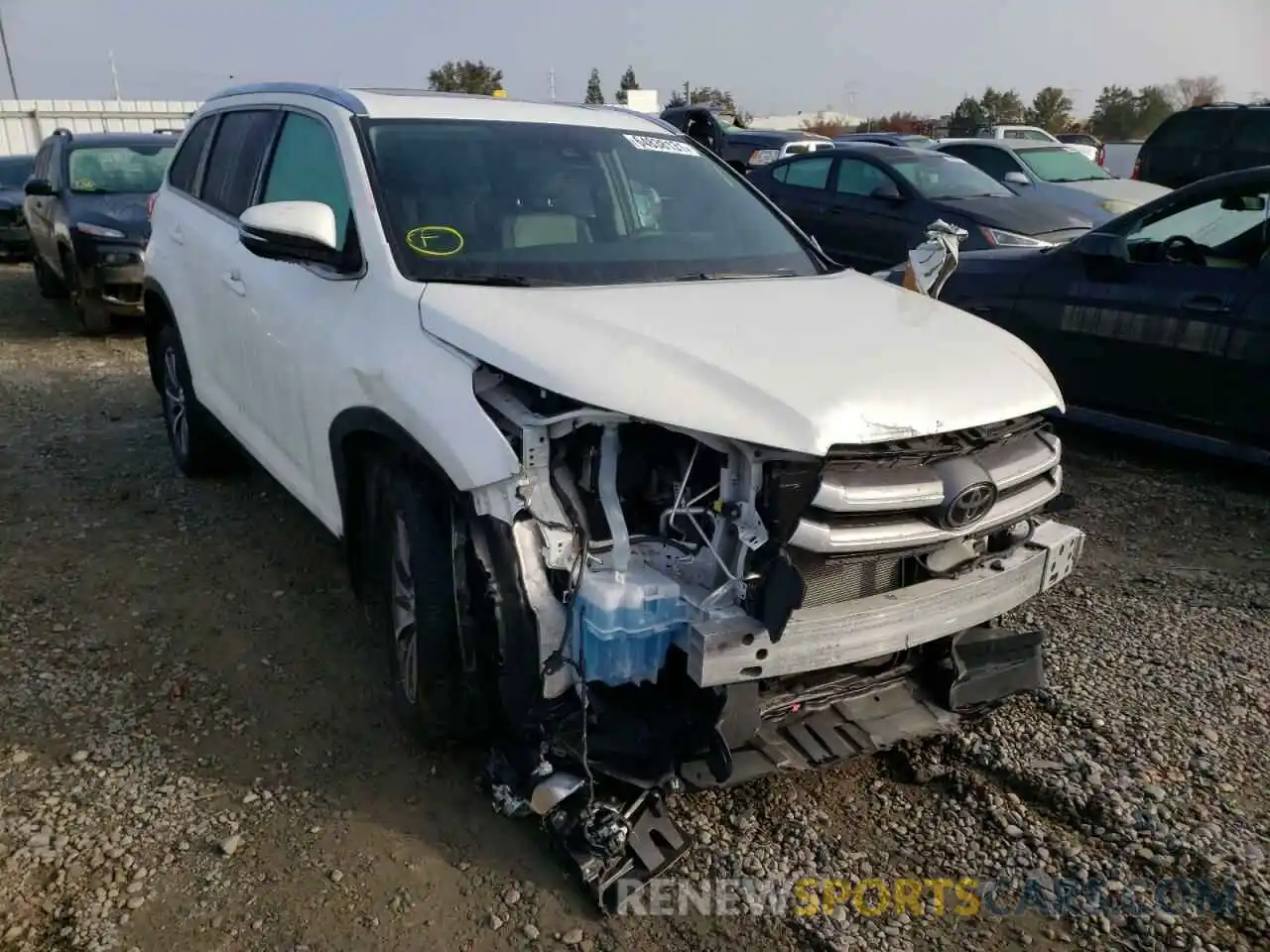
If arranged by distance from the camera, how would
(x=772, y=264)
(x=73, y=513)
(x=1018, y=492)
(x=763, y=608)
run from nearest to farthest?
(x=763, y=608)
(x=1018, y=492)
(x=772, y=264)
(x=73, y=513)

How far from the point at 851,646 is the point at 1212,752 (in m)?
1.46

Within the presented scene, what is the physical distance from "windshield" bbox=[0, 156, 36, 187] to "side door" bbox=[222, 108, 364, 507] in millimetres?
14526

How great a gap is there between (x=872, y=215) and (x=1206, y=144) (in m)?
7.37

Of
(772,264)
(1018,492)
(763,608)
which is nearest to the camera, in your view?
(763,608)

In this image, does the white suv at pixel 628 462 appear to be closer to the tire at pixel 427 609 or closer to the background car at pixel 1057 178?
the tire at pixel 427 609

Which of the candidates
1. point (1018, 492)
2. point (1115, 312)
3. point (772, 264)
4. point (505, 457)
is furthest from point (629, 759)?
point (1115, 312)

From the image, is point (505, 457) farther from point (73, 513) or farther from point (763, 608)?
point (73, 513)

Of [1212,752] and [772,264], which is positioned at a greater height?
[772,264]

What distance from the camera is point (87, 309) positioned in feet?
30.3

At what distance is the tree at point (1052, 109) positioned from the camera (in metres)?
51.8

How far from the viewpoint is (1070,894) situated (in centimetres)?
267

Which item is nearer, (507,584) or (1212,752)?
(507,584)

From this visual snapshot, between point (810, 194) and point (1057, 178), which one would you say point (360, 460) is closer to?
point (810, 194)

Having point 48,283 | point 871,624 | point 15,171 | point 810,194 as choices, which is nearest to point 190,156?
point 871,624
